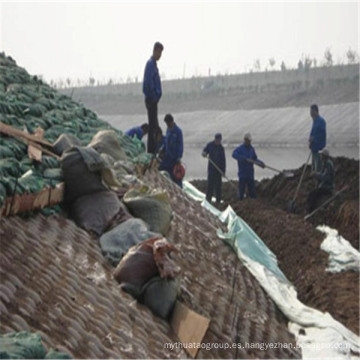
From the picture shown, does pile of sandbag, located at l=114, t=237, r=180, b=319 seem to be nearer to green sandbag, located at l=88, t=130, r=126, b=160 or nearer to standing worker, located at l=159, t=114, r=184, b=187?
green sandbag, located at l=88, t=130, r=126, b=160

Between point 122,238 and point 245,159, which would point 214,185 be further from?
point 122,238

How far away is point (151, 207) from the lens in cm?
459

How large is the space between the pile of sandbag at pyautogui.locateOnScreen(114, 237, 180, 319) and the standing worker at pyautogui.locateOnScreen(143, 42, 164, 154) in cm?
476

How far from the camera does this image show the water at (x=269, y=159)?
17.9 meters

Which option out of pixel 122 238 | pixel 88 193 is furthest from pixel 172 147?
pixel 122 238

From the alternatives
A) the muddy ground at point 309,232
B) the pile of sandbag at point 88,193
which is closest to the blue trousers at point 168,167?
the muddy ground at point 309,232

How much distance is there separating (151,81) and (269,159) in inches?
464

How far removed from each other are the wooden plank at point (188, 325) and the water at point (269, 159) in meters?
13.4

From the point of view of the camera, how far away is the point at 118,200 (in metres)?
4.46

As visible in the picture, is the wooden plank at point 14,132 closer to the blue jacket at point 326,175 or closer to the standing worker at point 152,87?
the standing worker at point 152,87

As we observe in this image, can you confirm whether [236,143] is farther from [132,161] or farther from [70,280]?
[70,280]

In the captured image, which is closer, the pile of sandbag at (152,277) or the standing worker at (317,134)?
the pile of sandbag at (152,277)

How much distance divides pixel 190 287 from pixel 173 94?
105 feet

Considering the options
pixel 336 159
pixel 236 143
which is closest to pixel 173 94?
pixel 236 143
